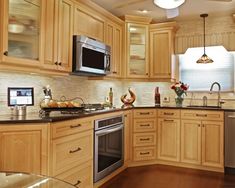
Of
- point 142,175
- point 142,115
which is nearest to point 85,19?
point 142,115

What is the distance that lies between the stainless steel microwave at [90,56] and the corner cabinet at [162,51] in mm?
1101

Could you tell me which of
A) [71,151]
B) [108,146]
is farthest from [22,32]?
[108,146]

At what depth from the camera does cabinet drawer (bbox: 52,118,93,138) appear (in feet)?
7.57

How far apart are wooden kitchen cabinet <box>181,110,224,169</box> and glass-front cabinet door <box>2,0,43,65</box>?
2.53 m

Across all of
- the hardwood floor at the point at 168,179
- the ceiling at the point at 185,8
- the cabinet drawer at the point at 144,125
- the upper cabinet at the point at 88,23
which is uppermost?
the ceiling at the point at 185,8

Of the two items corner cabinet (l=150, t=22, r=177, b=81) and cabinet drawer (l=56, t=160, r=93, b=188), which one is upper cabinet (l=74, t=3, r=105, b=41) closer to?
corner cabinet (l=150, t=22, r=177, b=81)

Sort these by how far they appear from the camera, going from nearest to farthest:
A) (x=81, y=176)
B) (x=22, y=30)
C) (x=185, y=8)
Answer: (x=22, y=30) → (x=81, y=176) → (x=185, y=8)

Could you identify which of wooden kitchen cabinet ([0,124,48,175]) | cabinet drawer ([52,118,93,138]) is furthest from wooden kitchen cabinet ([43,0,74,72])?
wooden kitchen cabinet ([0,124,48,175])

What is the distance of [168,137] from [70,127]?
2.13m

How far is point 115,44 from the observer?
4.18 meters

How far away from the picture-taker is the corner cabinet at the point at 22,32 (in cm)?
219

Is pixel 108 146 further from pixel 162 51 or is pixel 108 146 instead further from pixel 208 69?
pixel 208 69

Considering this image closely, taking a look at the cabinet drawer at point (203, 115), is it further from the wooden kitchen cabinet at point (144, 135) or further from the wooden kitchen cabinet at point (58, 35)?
the wooden kitchen cabinet at point (58, 35)

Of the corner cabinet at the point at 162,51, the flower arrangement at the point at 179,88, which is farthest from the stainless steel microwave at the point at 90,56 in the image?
the flower arrangement at the point at 179,88
